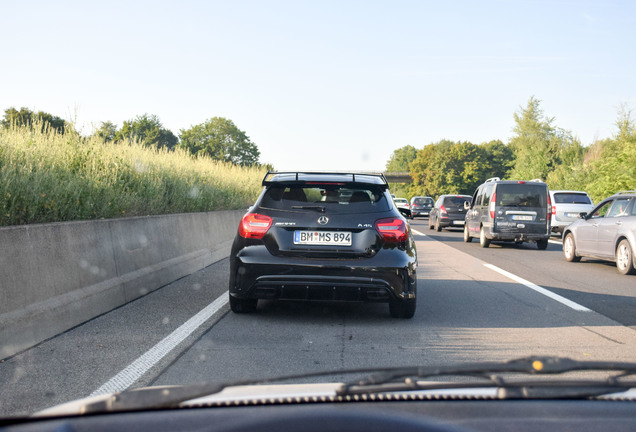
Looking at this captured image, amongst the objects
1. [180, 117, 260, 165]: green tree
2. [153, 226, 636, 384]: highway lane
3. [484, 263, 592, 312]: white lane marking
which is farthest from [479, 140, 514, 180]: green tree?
[153, 226, 636, 384]: highway lane

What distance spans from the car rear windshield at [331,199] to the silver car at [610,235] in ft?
23.9

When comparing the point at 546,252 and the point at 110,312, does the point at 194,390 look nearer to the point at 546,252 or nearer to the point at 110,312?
the point at 110,312

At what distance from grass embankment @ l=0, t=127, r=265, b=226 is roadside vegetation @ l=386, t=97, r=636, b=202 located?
72.0 feet

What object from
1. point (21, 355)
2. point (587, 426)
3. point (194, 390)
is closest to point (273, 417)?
point (194, 390)

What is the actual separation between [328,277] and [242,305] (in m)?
1.21

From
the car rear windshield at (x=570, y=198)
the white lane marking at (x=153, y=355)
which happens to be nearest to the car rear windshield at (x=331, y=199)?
the white lane marking at (x=153, y=355)

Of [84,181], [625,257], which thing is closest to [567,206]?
[625,257]

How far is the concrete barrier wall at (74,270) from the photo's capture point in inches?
225

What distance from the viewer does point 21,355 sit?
5.39 m

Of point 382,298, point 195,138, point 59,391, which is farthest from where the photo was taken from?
point 195,138

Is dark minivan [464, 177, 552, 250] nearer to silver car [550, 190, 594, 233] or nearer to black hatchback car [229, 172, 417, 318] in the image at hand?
silver car [550, 190, 594, 233]

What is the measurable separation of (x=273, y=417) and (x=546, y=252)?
58.0ft

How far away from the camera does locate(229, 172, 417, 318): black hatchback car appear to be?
6707mm

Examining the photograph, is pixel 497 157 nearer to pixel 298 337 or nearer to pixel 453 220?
pixel 453 220
